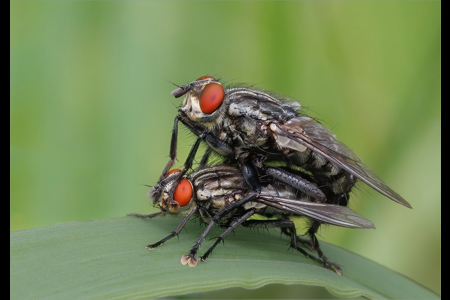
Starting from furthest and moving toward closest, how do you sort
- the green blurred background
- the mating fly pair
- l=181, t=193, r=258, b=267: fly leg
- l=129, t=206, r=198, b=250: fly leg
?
1. the green blurred background
2. the mating fly pair
3. l=129, t=206, r=198, b=250: fly leg
4. l=181, t=193, r=258, b=267: fly leg

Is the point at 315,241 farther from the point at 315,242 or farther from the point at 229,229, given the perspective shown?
the point at 229,229

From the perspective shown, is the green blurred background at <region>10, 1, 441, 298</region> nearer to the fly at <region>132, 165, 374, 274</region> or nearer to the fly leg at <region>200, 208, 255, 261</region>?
the fly at <region>132, 165, 374, 274</region>

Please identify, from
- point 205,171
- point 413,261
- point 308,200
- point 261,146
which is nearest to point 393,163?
point 413,261

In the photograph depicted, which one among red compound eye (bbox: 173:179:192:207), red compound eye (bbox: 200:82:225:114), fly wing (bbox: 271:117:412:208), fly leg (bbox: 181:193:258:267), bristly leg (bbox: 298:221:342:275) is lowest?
bristly leg (bbox: 298:221:342:275)

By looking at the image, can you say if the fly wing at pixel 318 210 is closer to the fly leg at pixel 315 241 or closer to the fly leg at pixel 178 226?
the fly leg at pixel 315 241

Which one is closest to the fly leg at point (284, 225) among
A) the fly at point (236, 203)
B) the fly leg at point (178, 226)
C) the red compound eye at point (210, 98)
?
the fly at point (236, 203)

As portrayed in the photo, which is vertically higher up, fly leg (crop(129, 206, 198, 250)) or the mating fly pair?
the mating fly pair

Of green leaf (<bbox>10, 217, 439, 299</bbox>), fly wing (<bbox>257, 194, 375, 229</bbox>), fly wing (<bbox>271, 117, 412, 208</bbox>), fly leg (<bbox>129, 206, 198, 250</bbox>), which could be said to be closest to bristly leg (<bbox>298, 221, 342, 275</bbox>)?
green leaf (<bbox>10, 217, 439, 299</bbox>)

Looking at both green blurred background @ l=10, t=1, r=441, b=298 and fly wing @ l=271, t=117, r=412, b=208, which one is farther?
green blurred background @ l=10, t=1, r=441, b=298

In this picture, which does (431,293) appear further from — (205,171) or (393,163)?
(205,171)
